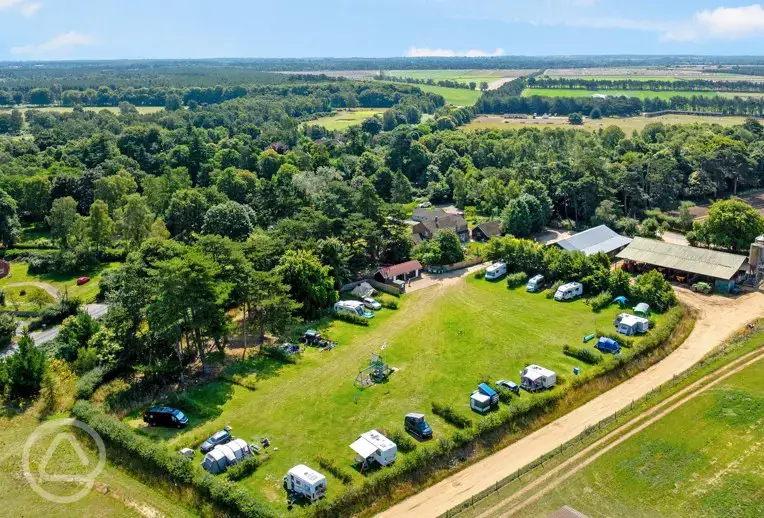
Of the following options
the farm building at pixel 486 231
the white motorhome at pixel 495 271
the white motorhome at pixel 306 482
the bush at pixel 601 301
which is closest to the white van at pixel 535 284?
the white motorhome at pixel 495 271

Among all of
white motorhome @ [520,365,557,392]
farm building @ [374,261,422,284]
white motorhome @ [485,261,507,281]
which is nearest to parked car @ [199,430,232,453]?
white motorhome @ [520,365,557,392]

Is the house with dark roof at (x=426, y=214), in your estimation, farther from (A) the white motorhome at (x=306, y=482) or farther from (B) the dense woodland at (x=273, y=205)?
(A) the white motorhome at (x=306, y=482)

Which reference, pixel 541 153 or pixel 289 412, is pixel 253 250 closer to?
pixel 289 412

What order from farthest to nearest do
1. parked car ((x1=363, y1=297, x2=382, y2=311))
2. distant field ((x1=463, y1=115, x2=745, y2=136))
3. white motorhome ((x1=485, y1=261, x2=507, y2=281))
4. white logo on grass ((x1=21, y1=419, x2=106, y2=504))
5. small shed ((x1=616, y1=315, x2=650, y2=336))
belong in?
distant field ((x1=463, y1=115, x2=745, y2=136)) < white motorhome ((x1=485, y1=261, x2=507, y2=281)) < parked car ((x1=363, y1=297, x2=382, y2=311)) < small shed ((x1=616, y1=315, x2=650, y2=336)) < white logo on grass ((x1=21, y1=419, x2=106, y2=504))

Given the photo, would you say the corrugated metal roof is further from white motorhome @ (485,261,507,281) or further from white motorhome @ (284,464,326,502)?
white motorhome @ (284,464,326,502)

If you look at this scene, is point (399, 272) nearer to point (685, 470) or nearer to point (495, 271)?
point (495, 271)

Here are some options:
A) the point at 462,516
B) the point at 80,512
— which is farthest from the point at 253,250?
the point at 462,516
